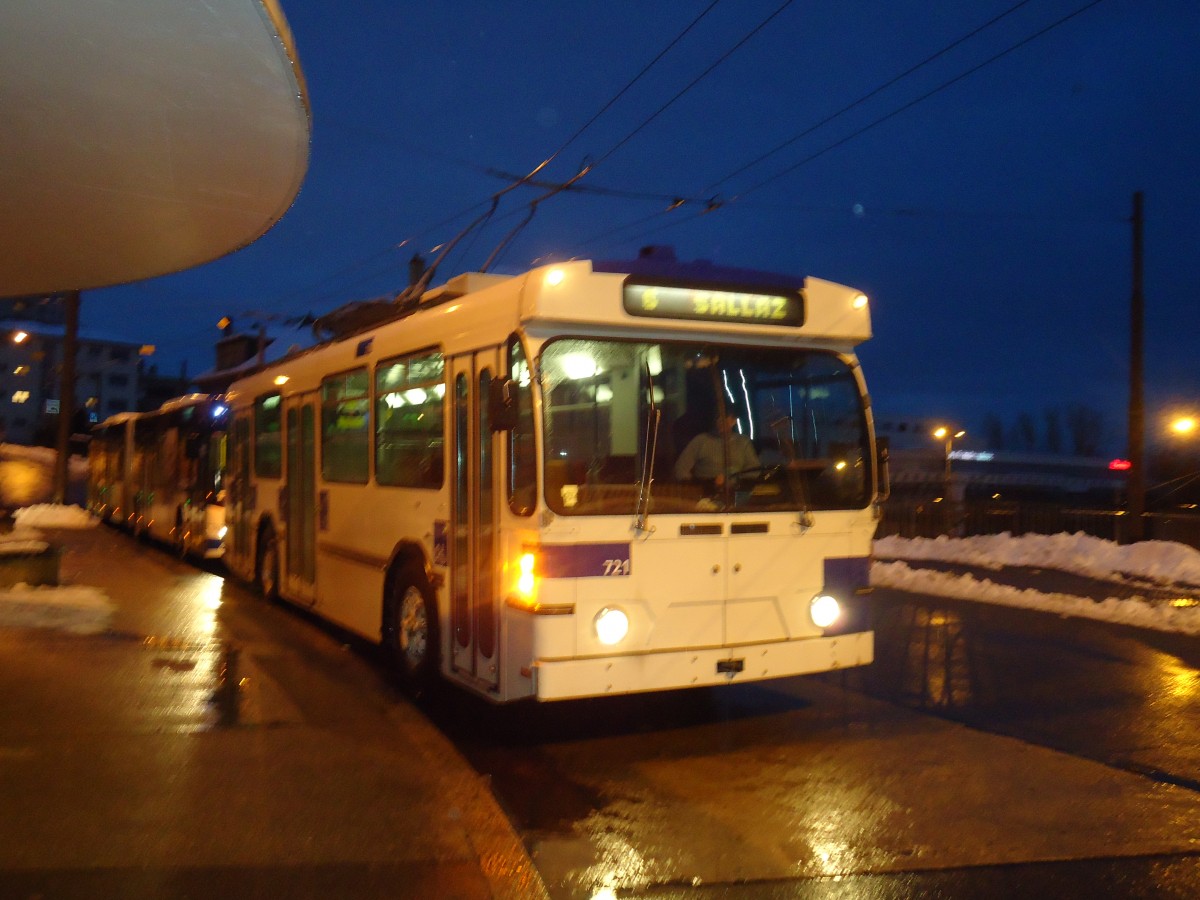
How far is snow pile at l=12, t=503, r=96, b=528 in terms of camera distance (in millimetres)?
27859

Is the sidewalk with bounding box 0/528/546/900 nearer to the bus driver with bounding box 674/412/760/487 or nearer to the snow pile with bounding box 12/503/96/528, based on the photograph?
the bus driver with bounding box 674/412/760/487

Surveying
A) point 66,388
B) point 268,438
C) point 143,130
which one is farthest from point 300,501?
point 66,388

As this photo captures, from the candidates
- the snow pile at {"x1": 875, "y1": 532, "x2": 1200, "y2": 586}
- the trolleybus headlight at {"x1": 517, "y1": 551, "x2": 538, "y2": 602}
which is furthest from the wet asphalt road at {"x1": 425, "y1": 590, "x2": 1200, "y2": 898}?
the snow pile at {"x1": 875, "y1": 532, "x2": 1200, "y2": 586}

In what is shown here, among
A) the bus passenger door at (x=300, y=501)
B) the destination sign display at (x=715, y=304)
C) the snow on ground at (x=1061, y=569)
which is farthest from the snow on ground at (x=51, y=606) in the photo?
the snow on ground at (x=1061, y=569)

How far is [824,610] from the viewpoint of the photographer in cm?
723

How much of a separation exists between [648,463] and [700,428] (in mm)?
493

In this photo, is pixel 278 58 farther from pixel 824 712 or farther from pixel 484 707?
pixel 824 712

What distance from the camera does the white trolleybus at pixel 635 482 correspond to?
6.46 m

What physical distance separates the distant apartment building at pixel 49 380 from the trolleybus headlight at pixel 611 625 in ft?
171

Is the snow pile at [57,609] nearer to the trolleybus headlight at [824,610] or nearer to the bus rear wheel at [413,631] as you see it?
the bus rear wheel at [413,631]

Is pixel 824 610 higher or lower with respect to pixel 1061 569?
higher

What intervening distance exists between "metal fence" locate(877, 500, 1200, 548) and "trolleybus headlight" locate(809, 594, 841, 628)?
14549 mm

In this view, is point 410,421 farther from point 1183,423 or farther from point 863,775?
point 1183,423

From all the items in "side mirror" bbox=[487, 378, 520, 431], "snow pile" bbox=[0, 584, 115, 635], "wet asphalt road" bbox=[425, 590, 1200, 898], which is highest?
"side mirror" bbox=[487, 378, 520, 431]
